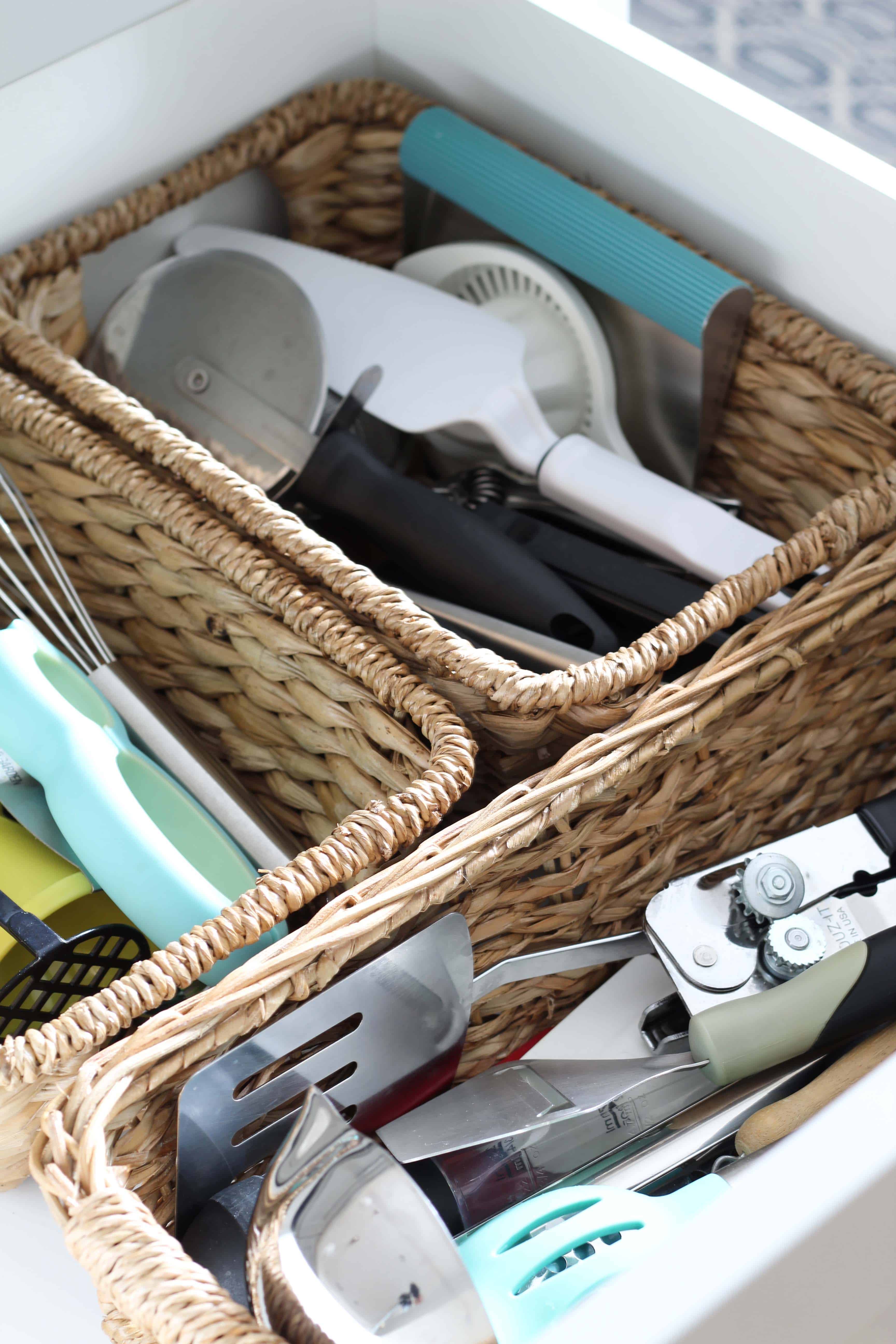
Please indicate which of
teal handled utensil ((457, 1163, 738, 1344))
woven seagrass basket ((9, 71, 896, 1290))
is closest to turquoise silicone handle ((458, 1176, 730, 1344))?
teal handled utensil ((457, 1163, 738, 1344))

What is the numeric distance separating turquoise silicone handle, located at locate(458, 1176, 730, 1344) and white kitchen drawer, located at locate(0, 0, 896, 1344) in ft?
0.60

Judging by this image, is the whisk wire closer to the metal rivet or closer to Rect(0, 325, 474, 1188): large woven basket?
Rect(0, 325, 474, 1188): large woven basket

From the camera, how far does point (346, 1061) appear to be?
478 millimetres

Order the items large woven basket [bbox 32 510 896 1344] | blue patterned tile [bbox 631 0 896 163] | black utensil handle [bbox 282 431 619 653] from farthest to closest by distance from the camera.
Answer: blue patterned tile [bbox 631 0 896 163] < black utensil handle [bbox 282 431 619 653] < large woven basket [bbox 32 510 896 1344]

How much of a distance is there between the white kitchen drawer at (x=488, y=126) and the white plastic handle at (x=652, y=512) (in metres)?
0.14

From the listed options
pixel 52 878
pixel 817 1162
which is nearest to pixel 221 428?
pixel 52 878

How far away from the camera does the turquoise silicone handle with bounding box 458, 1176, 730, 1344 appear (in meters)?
0.42

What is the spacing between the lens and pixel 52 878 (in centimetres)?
52

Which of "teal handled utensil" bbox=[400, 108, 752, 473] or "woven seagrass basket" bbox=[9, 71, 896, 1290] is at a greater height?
"teal handled utensil" bbox=[400, 108, 752, 473]

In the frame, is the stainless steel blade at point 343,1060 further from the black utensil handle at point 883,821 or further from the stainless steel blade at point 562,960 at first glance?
the black utensil handle at point 883,821

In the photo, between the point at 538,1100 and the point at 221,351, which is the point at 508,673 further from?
the point at 221,351

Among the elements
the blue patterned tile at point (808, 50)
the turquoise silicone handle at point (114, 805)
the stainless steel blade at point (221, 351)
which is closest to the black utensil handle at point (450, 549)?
the stainless steel blade at point (221, 351)

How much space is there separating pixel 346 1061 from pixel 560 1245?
103 mm

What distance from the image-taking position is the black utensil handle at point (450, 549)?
62cm
